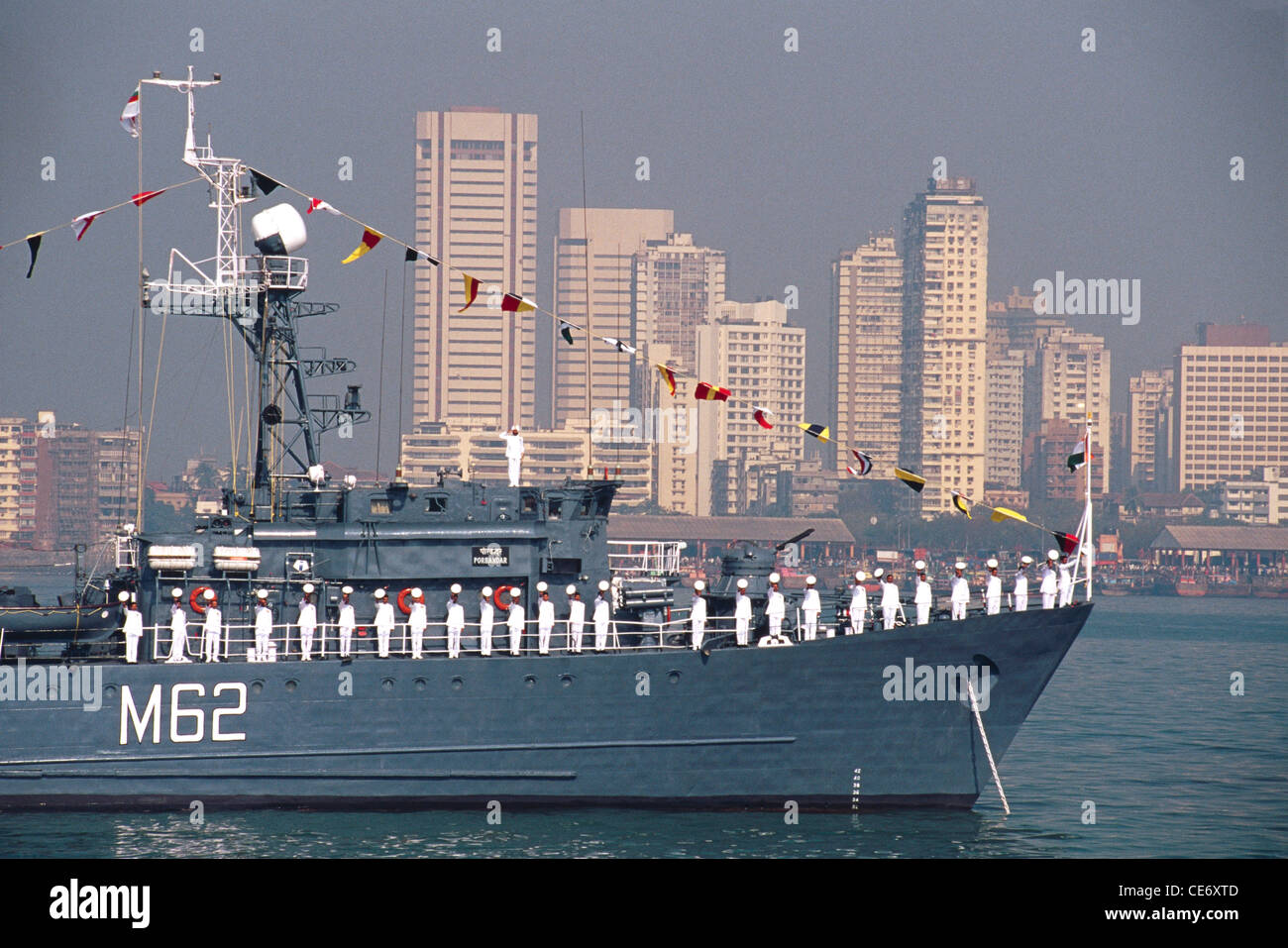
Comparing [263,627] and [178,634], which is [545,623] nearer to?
[263,627]

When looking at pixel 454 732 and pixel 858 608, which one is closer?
pixel 454 732

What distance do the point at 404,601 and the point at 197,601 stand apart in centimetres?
348

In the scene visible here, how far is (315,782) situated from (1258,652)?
197 ft

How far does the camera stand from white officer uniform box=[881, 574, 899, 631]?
23.8m

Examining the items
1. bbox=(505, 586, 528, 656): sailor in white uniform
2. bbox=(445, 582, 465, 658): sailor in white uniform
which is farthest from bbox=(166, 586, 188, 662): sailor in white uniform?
bbox=(505, 586, 528, 656): sailor in white uniform

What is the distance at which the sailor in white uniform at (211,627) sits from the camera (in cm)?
2381

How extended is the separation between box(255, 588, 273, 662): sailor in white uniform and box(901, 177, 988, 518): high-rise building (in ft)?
524

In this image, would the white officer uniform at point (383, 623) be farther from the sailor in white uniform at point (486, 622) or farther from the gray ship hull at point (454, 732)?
the sailor in white uniform at point (486, 622)

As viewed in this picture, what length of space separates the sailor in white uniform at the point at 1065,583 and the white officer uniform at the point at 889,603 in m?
2.87

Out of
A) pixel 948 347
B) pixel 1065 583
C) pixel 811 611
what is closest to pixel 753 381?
pixel 948 347

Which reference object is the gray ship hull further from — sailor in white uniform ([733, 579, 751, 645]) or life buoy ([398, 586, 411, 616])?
life buoy ([398, 586, 411, 616])

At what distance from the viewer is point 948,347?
190750 mm

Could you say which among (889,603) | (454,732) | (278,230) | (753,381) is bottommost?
(454,732)

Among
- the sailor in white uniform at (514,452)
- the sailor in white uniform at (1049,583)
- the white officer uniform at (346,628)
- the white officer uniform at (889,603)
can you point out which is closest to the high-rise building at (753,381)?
the sailor in white uniform at (514,452)
